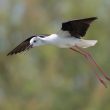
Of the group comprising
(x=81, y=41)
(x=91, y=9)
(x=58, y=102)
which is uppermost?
(x=81, y=41)

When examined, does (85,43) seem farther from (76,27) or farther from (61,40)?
(61,40)

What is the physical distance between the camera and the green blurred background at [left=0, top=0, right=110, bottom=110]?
24.2 meters

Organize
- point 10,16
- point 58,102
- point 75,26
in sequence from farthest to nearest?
point 10,16, point 58,102, point 75,26

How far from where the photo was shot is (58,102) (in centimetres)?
2392

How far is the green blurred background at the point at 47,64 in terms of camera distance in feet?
79.5

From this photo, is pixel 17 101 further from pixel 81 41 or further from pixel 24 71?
pixel 81 41

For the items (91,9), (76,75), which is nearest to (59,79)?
(76,75)

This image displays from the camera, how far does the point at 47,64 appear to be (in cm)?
2527

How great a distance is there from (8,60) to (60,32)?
1154cm

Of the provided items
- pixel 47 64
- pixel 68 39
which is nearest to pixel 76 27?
pixel 68 39

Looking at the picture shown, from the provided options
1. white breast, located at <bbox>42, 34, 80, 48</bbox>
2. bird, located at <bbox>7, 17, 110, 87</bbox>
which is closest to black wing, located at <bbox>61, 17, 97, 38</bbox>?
bird, located at <bbox>7, 17, 110, 87</bbox>

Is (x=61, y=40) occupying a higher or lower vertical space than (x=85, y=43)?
higher

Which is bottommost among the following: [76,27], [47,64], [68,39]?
[47,64]

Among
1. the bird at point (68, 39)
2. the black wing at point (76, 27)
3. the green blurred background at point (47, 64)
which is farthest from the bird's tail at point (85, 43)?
the green blurred background at point (47, 64)
